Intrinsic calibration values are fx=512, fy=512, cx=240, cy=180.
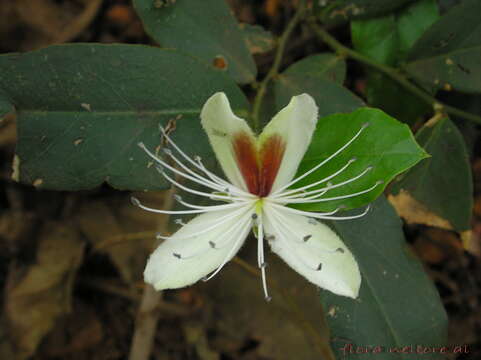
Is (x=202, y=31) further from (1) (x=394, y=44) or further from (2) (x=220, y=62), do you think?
(1) (x=394, y=44)

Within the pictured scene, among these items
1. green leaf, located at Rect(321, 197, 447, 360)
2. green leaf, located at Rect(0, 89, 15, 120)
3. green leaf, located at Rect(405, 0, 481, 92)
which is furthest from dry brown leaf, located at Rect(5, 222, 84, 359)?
green leaf, located at Rect(405, 0, 481, 92)

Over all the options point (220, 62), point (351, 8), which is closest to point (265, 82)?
point (220, 62)

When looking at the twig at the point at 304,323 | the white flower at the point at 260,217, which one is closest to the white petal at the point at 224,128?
the white flower at the point at 260,217

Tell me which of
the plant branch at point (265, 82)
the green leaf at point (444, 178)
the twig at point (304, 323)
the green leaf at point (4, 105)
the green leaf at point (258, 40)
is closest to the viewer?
the green leaf at point (4, 105)

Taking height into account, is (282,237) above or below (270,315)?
above

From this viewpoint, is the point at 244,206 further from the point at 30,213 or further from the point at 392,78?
the point at 30,213

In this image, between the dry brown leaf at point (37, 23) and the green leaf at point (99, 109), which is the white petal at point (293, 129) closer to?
the green leaf at point (99, 109)
